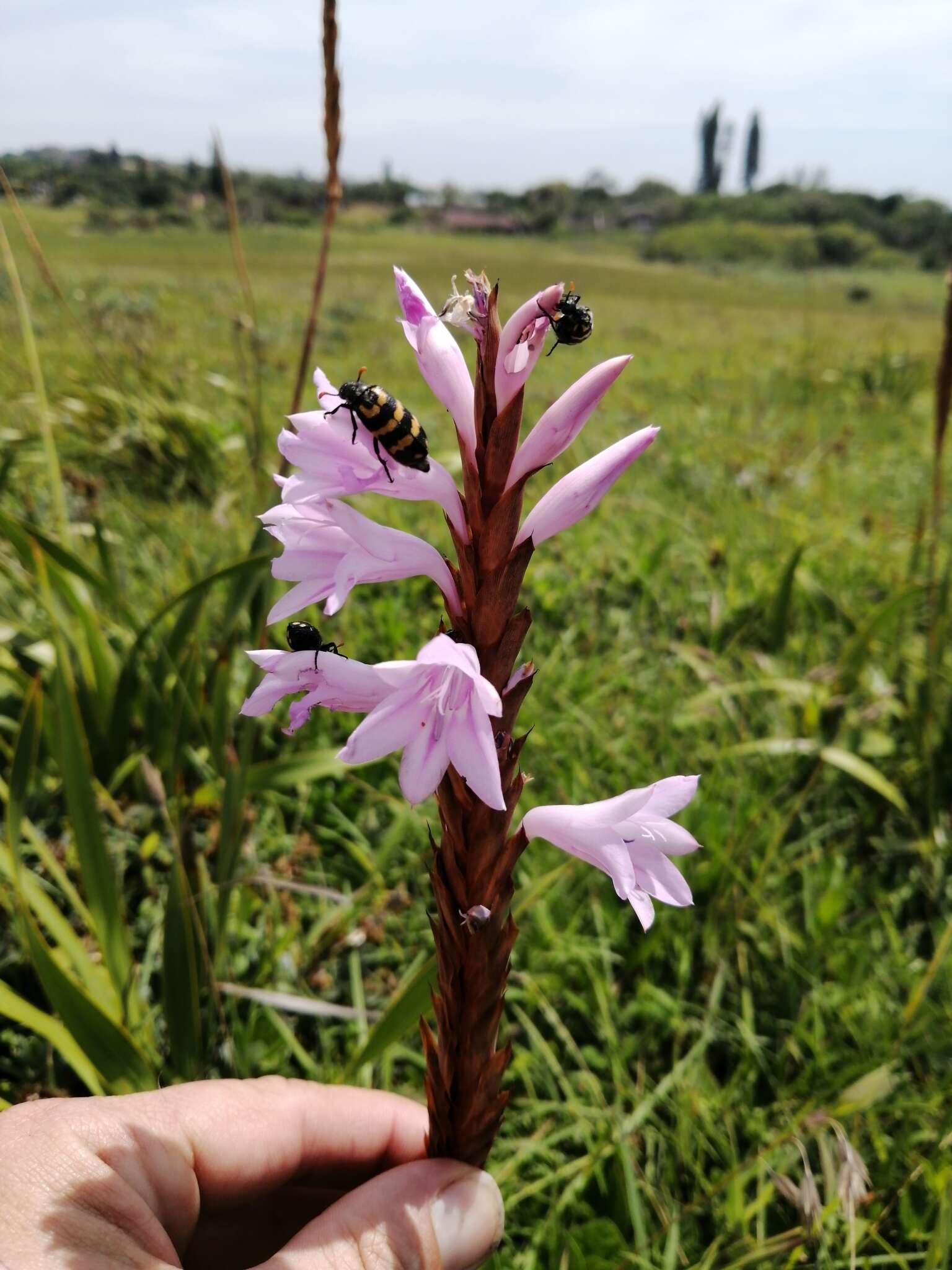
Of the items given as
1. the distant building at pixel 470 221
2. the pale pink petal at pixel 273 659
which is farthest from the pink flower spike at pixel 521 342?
the distant building at pixel 470 221

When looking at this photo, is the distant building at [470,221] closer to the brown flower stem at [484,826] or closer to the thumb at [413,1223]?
the brown flower stem at [484,826]

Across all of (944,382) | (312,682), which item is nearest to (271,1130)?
(312,682)

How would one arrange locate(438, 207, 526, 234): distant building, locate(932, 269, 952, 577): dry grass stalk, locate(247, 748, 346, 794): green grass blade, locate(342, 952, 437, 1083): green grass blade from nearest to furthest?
locate(342, 952, 437, 1083): green grass blade < locate(247, 748, 346, 794): green grass blade < locate(932, 269, 952, 577): dry grass stalk < locate(438, 207, 526, 234): distant building

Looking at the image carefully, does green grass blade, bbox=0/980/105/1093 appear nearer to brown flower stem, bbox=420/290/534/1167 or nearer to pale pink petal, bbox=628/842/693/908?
brown flower stem, bbox=420/290/534/1167

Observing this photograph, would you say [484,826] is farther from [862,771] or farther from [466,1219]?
[862,771]

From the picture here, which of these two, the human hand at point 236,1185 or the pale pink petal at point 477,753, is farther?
the human hand at point 236,1185

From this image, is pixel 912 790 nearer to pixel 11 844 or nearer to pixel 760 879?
pixel 760 879

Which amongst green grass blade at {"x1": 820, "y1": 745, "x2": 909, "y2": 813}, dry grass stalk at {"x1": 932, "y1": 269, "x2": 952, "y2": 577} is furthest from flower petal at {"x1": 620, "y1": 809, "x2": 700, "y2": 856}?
dry grass stalk at {"x1": 932, "y1": 269, "x2": 952, "y2": 577}
